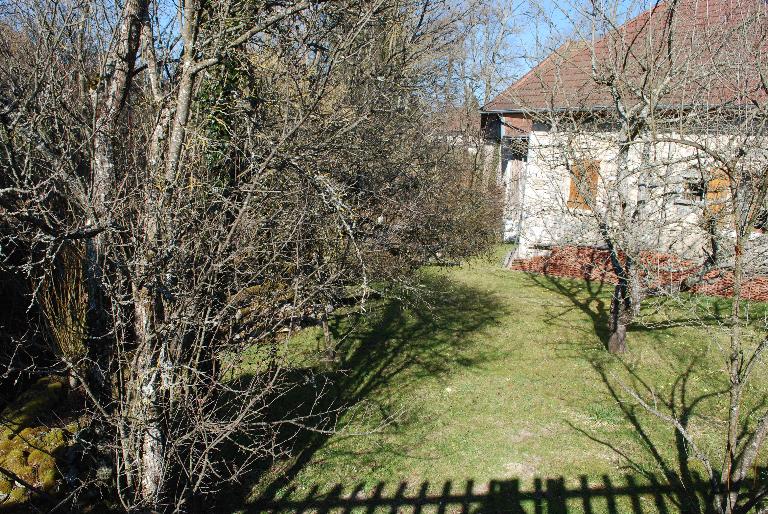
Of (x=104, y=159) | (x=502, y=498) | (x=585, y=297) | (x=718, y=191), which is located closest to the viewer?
(x=104, y=159)

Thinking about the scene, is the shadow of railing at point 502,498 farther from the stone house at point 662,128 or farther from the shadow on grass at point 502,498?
the stone house at point 662,128

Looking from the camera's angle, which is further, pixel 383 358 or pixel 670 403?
pixel 383 358

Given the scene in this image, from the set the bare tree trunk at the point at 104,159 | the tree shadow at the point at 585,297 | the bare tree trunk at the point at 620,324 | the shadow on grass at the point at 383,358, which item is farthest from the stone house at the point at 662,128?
the bare tree trunk at the point at 104,159

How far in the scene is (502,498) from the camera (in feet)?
18.4

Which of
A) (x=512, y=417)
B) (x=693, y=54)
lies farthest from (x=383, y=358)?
(x=693, y=54)

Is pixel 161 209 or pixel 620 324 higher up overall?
pixel 161 209

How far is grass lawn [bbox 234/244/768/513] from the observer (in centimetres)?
573

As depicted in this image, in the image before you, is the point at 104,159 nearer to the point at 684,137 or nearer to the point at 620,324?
the point at 684,137

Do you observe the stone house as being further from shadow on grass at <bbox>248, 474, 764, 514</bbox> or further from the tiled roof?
shadow on grass at <bbox>248, 474, 764, 514</bbox>

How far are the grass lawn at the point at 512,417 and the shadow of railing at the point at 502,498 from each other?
0.6 inches

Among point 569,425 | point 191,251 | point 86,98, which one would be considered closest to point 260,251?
point 191,251

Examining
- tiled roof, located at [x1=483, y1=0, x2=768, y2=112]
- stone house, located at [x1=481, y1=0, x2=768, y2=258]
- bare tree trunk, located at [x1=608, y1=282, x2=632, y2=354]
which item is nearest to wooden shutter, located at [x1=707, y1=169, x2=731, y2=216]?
stone house, located at [x1=481, y1=0, x2=768, y2=258]

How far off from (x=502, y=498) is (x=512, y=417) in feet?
5.62

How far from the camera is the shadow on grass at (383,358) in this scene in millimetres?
7312
